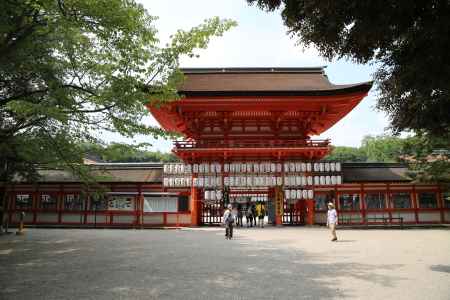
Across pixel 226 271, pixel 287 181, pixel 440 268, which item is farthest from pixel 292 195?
pixel 226 271

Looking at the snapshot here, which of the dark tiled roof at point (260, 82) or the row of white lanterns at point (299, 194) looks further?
the row of white lanterns at point (299, 194)

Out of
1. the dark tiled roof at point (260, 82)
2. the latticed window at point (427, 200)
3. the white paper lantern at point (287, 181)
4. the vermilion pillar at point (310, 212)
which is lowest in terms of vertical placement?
the vermilion pillar at point (310, 212)

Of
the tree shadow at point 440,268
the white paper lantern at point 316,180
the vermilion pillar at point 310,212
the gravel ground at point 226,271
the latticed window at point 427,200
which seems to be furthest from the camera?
→ the latticed window at point 427,200

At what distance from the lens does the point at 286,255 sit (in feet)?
33.7

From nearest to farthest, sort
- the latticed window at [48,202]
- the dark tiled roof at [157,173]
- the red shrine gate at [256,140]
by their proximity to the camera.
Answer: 1. the red shrine gate at [256,140]
2. the dark tiled roof at [157,173]
3. the latticed window at [48,202]

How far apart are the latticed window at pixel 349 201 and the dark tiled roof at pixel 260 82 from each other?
24.1 ft

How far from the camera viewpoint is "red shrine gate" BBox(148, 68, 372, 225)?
20000 mm

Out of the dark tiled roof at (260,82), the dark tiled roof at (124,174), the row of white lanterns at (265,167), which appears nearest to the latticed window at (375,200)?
the row of white lanterns at (265,167)

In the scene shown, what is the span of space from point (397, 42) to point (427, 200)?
2009cm

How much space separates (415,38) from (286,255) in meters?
7.25

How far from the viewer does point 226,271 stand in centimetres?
798

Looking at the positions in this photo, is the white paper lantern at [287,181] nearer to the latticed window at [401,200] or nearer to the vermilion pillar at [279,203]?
the vermilion pillar at [279,203]

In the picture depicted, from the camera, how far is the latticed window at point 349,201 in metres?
22.2

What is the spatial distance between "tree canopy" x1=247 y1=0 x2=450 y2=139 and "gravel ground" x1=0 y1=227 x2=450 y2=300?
3500 mm
